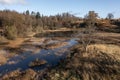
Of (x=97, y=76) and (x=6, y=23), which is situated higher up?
(x=6, y=23)

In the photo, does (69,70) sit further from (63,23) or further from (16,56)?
(63,23)

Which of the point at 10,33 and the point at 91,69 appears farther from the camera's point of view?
the point at 10,33

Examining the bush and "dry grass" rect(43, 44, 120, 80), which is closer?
"dry grass" rect(43, 44, 120, 80)

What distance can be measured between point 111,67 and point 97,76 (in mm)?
3596

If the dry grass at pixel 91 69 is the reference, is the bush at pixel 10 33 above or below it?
above

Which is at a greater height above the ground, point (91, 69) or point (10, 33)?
point (10, 33)

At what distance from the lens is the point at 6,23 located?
7719 cm

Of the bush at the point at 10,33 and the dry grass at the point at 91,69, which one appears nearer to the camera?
the dry grass at the point at 91,69

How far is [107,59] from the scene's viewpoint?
2973 centimetres

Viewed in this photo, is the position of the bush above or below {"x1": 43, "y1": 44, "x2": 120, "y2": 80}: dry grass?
above

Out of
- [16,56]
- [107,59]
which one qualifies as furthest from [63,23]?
[107,59]

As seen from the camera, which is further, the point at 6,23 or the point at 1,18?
the point at 1,18

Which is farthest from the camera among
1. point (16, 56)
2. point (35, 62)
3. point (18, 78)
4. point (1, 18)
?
point (1, 18)

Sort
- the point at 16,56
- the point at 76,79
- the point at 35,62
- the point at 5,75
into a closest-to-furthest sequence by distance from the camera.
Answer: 1. the point at 76,79
2. the point at 5,75
3. the point at 35,62
4. the point at 16,56
